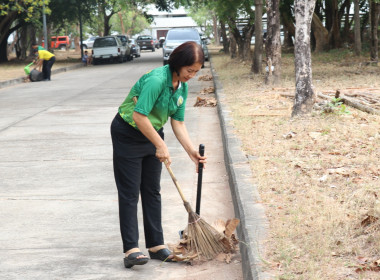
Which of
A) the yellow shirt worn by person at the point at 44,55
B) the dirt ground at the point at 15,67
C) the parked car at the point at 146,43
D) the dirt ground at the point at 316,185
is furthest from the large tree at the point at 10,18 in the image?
the parked car at the point at 146,43

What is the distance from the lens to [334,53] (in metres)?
30.6

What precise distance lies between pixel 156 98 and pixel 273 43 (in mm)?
12910

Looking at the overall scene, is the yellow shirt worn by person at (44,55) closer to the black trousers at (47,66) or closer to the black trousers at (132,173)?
the black trousers at (47,66)

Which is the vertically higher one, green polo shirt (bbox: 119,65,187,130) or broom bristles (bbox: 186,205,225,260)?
green polo shirt (bbox: 119,65,187,130)

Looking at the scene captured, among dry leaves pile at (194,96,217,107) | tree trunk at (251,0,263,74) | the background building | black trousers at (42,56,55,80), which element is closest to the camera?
dry leaves pile at (194,96,217,107)

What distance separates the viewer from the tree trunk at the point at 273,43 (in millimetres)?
16547

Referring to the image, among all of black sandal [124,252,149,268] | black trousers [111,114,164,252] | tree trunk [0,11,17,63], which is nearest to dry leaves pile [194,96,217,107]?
black trousers [111,114,164,252]

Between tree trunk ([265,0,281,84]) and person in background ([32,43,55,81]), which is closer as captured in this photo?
tree trunk ([265,0,281,84])

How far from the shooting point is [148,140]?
4.48 metres

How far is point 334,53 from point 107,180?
24.9 m

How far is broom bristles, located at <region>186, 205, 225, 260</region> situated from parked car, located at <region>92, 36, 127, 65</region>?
33934 mm

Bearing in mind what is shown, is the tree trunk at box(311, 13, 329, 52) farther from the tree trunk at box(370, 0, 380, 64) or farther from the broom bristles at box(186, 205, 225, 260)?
the broom bristles at box(186, 205, 225, 260)

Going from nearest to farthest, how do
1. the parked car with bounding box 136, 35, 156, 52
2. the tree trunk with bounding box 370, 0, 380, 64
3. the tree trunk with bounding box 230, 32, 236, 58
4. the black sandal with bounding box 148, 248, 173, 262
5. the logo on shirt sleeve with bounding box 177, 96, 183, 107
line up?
the logo on shirt sleeve with bounding box 177, 96, 183, 107 → the black sandal with bounding box 148, 248, 173, 262 → the tree trunk with bounding box 370, 0, 380, 64 → the tree trunk with bounding box 230, 32, 236, 58 → the parked car with bounding box 136, 35, 156, 52

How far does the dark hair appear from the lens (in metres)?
4.17
